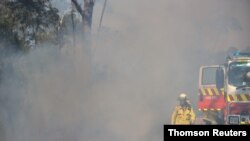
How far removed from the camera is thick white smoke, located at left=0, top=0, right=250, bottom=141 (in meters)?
9.54

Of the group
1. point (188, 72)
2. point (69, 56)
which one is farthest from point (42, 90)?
Answer: point (188, 72)

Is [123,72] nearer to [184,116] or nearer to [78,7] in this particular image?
[78,7]

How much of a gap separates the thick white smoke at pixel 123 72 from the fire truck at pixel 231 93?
46.3 inches

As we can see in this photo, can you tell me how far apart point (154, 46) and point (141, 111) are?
5.96ft

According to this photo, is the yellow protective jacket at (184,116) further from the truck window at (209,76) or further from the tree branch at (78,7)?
the tree branch at (78,7)

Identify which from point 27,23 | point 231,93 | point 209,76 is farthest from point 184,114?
point 27,23

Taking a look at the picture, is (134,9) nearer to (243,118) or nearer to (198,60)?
(198,60)

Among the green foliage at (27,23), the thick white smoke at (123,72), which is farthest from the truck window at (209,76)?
the green foliage at (27,23)

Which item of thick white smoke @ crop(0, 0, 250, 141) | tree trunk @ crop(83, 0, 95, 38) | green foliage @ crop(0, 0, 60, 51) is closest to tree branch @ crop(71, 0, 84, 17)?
tree trunk @ crop(83, 0, 95, 38)

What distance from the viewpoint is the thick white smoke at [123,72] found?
9.54 m

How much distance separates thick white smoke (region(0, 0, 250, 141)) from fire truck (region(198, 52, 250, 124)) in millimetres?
1177

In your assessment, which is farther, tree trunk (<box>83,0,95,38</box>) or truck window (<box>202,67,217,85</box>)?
tree trunk (<box>83,0,95,38</box>)

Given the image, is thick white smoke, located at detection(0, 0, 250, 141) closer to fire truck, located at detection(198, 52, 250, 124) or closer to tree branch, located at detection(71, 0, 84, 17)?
tree branch, located at detection(71, 0, 84, 17)

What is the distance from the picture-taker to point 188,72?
12016 mm
